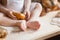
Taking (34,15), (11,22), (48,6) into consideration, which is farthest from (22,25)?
(48,6)

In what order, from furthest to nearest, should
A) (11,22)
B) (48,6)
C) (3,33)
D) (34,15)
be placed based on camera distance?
(48,6)
(34,15)
(11,22)
(3,33)

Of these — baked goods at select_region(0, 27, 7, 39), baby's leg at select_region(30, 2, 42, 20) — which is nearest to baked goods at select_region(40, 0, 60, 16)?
baby's leg at select_region(30, 2, 42, 20)

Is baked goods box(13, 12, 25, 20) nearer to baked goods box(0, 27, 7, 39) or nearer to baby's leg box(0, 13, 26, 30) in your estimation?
baby's leg box(0, 13, 26, 30)

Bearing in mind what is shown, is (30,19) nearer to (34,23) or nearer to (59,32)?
(34,23)

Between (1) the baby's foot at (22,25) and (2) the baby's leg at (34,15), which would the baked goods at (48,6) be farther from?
(1) the baby's foot at (22,25)

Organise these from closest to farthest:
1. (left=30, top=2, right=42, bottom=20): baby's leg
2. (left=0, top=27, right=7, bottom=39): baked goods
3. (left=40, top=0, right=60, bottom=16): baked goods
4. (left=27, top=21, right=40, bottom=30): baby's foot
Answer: (left=0, top=27, right=7, bottom=39): baked goods
(left=27, top=21, right=40, bottom=30): baby's foot
(left=30, top=2, right=42, bottom=20): baby's leg
(left=40, top=0, right=60, bottom=16): baked goods

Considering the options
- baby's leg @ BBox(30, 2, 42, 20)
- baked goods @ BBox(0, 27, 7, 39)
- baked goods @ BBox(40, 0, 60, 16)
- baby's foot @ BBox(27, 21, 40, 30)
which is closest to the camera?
baked goods @ BBox(0, 27, 7, 39)

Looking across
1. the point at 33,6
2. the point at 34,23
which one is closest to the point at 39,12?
the point at 33,6

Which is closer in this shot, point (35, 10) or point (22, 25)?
point (22, 25)

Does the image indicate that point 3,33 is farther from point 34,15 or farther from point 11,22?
point 34,15

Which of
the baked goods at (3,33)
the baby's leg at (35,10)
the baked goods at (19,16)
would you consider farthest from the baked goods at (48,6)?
the baked goods at (3,33)

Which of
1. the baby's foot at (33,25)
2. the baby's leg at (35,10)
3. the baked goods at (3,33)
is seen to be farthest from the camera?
the baby's leg at (35,10)

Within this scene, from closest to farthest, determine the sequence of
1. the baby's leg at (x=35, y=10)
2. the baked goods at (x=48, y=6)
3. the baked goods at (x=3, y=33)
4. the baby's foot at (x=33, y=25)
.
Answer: the baked goods at (x=3, y=33)
the baby's foot at (x=33, y=25)
the baby's leg at (x=35, y=10)
the baked goods at (x=48, y=6)

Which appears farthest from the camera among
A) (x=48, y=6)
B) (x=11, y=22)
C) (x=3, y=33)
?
(x=48, y=6)
